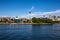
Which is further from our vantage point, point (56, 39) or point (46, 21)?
point (46, 21)

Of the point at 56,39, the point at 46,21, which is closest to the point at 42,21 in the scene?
the point at 46,21

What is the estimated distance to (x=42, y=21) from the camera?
579ft

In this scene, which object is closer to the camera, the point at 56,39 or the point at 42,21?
the point at 56,39

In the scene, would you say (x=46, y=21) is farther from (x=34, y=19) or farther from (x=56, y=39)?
(x=56, y=39)

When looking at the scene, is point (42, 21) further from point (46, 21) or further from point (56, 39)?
point (56, 39)

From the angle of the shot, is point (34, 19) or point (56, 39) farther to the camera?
point (34, 19)

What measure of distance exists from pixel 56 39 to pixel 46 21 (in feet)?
493

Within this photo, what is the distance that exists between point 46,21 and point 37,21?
15.1 meters

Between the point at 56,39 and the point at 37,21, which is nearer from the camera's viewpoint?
the point at 56,39

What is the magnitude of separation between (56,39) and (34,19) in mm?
141839

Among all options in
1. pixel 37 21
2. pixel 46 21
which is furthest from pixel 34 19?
pixel 46 21

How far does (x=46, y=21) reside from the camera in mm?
181500

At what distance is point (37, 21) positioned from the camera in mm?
172250

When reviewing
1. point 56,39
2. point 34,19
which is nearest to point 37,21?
point 34,19
